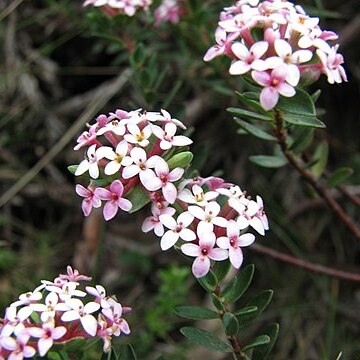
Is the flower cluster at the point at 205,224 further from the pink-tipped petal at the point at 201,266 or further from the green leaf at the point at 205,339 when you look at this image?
the green leaf at the point at 205,339

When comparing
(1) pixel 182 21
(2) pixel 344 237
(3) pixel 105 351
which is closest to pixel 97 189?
(3) pixel 105 351

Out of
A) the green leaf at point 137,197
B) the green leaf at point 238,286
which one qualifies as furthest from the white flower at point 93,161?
the green leaf at point 238,286

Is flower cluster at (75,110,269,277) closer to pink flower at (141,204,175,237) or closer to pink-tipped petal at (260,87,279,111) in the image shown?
pink flower at (141,204,175,237)

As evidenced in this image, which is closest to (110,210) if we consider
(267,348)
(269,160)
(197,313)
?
(197,313)

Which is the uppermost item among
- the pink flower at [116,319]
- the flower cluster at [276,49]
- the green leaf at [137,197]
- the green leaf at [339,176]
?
the flower cluster at [276,49]

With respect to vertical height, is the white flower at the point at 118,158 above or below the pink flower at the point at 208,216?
above

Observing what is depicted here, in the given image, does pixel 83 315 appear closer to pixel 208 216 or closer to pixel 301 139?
pixel 208 216

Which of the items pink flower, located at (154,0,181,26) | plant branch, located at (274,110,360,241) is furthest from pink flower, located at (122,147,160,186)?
pink flower, located at (154,0,181,26)
